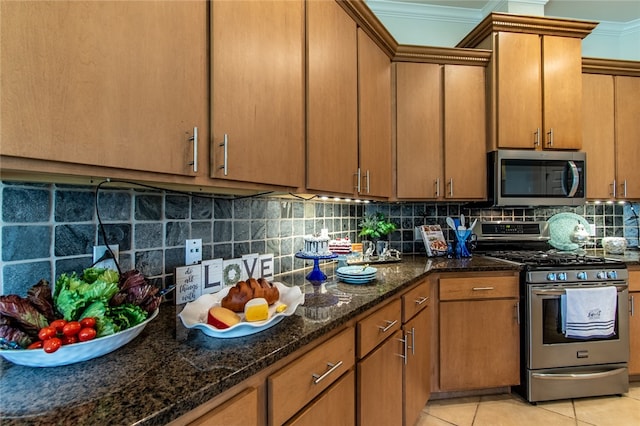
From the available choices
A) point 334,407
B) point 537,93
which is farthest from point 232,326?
point 537,93

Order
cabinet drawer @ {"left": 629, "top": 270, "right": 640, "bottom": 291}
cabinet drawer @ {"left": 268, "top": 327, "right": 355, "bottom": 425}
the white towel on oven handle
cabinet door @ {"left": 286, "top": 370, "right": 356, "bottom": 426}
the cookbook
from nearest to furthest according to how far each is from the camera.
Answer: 1. cabinet drawer @ {"left": 268, "top": 327, "right": 355, "bottom": 425}
2. cabinet door @ {"left": 286, "top": 370, "right": 356, "bottom": 426}
3. the white towel on oven handle
4. cabinet drawer @ {"left": 629, "top": 270, "right": 640, "bottom": 291}
5. the cookbook

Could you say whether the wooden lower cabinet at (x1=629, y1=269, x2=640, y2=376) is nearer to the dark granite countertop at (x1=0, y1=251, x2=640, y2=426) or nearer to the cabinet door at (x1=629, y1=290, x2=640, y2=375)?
the cabinet door at (x1=629, y1=290, x2=640, y2=375)

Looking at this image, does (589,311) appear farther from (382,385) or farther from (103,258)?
(103,258)

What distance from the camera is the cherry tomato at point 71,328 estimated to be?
676mm

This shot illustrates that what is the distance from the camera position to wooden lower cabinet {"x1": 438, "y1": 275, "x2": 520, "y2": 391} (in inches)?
79.4

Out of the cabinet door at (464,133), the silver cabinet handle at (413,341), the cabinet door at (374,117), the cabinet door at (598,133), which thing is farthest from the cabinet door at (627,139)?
the silver cabinet handle at (413,341)

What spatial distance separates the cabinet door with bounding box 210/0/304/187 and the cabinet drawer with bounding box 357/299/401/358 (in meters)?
0.66

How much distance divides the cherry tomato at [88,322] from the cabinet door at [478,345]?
190 centimetres

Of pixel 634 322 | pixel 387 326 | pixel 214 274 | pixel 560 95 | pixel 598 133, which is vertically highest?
pixel 560 95

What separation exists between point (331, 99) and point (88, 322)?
1.33 meters

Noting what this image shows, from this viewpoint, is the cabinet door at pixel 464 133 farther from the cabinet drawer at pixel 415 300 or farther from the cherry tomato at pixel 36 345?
the cherry tomato at pixel 36 345

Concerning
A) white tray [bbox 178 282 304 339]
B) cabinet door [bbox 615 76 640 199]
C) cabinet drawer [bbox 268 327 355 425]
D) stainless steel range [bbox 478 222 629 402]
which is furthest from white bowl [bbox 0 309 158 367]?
cabinet door [bbox 615 76 640 199]

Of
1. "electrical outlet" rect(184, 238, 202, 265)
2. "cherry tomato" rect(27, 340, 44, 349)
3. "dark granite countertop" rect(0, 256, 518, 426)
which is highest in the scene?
"electrical outlet" rect(184, 238, 202, 265)

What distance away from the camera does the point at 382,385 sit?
1.36 metres
